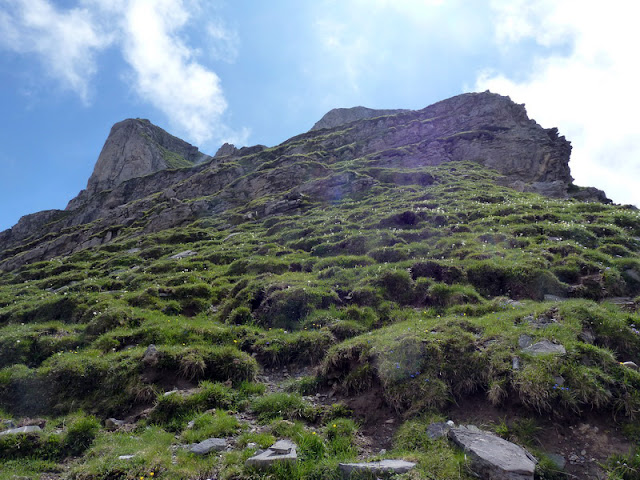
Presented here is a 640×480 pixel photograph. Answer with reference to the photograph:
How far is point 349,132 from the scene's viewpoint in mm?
59531

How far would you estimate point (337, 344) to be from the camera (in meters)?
10.5

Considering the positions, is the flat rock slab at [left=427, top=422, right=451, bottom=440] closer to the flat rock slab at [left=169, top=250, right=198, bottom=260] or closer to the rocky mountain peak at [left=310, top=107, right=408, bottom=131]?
the flat rock slab at [left=169, top=250, right=198, bottom=260]

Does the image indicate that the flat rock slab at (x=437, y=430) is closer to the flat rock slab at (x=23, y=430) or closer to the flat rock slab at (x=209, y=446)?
the flat rock slab at (x=209, y=446)

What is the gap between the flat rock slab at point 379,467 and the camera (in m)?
5.66

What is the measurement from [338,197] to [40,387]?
26.7 m

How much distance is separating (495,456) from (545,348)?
3.00 m

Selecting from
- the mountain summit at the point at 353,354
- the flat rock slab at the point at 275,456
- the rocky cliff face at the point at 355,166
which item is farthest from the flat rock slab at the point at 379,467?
the rocky cliff face at the point at 355,166

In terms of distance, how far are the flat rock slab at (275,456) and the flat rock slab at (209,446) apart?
1.00m

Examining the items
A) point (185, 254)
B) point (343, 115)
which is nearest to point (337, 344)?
point (185, 254)

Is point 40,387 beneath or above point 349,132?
beneath

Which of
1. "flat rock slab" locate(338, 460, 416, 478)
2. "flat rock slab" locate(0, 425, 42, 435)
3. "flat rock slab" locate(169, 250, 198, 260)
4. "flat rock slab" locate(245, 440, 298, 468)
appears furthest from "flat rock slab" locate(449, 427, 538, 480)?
"flat rock slab" locate(169, 250, 198, 260)

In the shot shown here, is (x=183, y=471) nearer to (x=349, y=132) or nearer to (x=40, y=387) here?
(x=40, y=387)

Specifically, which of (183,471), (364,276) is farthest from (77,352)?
(364,276)

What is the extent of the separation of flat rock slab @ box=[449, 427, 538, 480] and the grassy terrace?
28 centimetres
